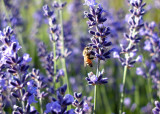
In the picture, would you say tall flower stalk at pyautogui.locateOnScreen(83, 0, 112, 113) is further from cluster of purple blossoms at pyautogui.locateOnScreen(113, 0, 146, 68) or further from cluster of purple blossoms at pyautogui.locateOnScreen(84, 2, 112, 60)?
cluster of purple blossoms at pyautogui.locateOnScreen(113, 0, 146, 68)

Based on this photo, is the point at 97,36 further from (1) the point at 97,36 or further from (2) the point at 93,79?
(2) the point at 93,79

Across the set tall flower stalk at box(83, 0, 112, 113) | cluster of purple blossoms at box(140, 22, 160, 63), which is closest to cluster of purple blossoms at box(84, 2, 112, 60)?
tall flower stalk at box(83, 0, 112, 113)

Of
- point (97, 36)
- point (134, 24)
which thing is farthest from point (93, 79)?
point (134, 24)

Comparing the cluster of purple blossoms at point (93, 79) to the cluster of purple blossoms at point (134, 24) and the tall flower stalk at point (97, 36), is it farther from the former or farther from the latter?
the cluster of purple blossoms at point (134, 24)

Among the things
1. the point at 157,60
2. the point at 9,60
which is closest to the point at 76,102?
the point at 9,60

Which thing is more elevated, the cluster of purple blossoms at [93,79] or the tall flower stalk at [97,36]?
the tall flower stalk at [97,36]

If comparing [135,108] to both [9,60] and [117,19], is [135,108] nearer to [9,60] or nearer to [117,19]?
[117,19]

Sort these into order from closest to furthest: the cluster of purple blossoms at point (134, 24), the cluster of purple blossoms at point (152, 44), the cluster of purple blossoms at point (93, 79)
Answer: the cluster of purple blossoms at point (93, 79), the cluster of purple blossoms at point (134, 24), the cluster of purple blossoms at point (152, 44)

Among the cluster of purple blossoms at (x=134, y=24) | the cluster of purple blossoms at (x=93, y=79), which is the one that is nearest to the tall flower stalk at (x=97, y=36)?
the cluster of purple blossoms at (x=93, y=79)

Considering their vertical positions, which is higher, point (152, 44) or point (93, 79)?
point (152, 44)

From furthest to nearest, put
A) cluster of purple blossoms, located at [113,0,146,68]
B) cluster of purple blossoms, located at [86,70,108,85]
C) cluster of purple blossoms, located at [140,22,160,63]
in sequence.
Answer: cluster of purple blossoms, located at [140,22,160,63] < cluster of purple blossoms, located at [113,0,146,68] < cluster of purple blossoms, located at [86,70,108,85]

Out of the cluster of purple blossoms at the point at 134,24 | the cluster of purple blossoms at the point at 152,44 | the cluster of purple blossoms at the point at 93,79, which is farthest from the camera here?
the cluster of purple blossoms at the point at 152,44
